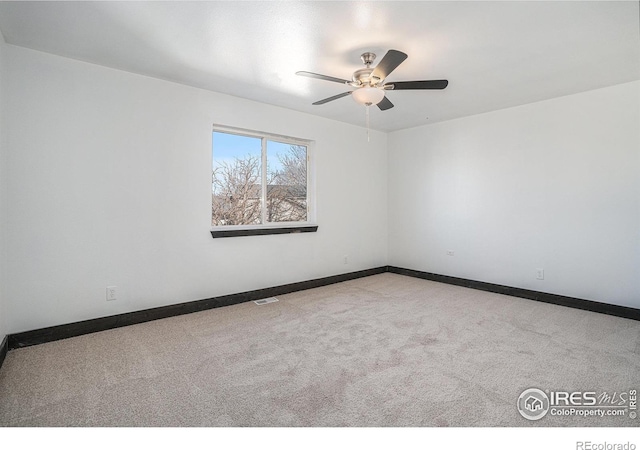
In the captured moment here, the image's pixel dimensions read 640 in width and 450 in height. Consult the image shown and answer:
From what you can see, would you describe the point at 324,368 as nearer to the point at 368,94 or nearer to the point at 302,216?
the point at 368,94

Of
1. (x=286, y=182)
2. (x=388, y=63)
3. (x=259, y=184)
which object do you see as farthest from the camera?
(x=286, y=182)

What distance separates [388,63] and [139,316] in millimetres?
3186

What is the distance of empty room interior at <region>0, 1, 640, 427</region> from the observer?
203 centimetres

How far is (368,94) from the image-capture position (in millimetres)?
2750

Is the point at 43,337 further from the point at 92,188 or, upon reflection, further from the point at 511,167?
the point at 511,167

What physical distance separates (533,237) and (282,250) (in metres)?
3.17

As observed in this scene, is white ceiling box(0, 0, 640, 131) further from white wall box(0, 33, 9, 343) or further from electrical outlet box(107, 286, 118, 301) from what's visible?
electrical outlet box(107, 286, 118, 301)

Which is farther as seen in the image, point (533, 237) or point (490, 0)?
point (533, 237)

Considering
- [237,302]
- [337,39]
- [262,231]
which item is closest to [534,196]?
[337,39]

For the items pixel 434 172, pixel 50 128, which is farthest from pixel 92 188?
pixel 434 172

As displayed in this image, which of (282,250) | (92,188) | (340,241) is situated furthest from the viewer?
(340,241)

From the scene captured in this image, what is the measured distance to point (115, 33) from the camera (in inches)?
94.3

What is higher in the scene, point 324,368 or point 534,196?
point 534,196
